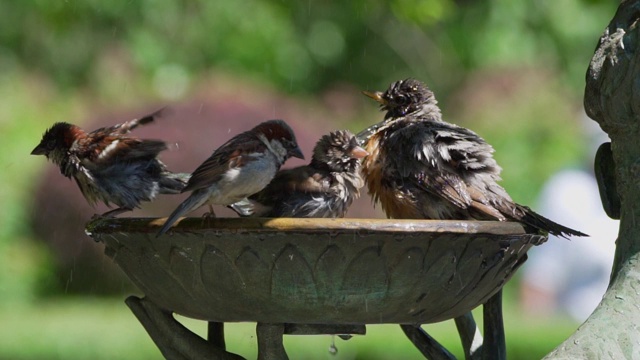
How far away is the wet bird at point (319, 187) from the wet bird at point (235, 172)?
0.30 ft

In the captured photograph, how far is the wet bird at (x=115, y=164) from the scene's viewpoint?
4.17 m

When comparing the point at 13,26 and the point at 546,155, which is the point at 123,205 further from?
the point at 13,26

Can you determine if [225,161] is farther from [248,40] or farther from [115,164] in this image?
[248,40]

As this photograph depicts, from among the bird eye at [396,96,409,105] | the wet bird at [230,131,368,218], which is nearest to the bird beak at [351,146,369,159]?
the wet bird at [230,131,368,218]

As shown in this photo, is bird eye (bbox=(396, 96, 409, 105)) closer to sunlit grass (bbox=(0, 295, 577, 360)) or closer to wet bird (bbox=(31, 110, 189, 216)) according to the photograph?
wet bird (bbox=(31, 110, 189, 216))

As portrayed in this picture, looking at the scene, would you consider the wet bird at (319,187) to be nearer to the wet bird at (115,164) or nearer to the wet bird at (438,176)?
the wet bird at (438,176)

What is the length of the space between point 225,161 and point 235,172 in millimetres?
59

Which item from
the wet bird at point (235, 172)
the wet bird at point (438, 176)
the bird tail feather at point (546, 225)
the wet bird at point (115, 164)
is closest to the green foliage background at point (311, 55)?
the wet bird at point (115, 164)

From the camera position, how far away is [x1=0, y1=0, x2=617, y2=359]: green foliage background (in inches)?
455

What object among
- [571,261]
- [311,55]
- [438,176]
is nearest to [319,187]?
[438,176]

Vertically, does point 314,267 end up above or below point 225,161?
below

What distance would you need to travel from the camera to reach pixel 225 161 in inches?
138

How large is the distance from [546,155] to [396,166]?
22.2 ft

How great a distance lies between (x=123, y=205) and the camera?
167 inches
